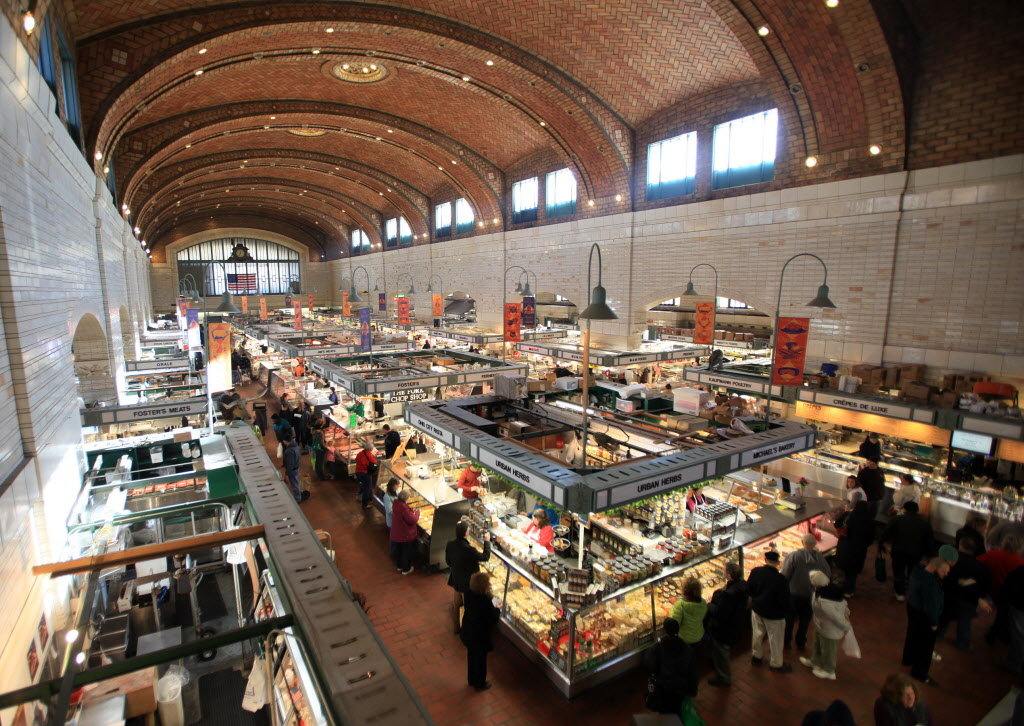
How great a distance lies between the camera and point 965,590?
566cm

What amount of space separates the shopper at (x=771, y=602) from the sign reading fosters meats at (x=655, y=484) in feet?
4.02

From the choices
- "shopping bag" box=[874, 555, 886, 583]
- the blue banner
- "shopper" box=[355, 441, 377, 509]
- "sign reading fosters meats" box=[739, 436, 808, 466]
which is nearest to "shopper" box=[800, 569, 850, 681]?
"sign reading fosters meats" box=[739, 436, 808, 466]

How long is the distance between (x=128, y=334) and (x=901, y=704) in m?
16.8

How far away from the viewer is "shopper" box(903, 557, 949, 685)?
517cm

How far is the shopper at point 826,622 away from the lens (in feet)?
17.1

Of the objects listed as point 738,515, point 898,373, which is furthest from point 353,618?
point 898,373

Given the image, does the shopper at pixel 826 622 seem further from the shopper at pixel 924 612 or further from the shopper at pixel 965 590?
the shopper at pixel 965 590

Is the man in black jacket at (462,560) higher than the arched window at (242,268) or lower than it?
lower

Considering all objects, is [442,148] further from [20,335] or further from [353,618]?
[353,618]

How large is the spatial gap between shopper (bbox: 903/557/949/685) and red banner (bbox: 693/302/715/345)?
7.08m

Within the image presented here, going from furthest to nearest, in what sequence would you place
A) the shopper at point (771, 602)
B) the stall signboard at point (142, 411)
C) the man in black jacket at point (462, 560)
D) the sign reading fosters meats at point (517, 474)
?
the stall signboard at point (142, 411) → the man in black jacket at point (462, 560) → the shopper at point (771, 602) → the sign reading fosters meats at point (517, 474)

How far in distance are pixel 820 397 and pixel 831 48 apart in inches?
259

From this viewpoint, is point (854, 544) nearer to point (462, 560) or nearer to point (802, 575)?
point (802, 575)

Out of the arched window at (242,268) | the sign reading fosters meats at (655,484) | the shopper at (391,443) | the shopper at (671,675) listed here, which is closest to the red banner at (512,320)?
the shopper at (391,443)
